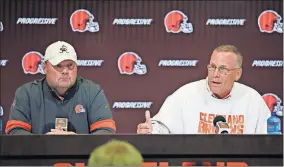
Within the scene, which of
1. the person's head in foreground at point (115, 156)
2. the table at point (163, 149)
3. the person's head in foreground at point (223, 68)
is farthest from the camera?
the person's head in foreground at point (223, 68)

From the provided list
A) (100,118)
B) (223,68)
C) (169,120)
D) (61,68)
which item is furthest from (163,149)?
(223,68)

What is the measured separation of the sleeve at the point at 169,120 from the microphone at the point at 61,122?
1.94 ft

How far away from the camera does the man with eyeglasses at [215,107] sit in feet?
13.7

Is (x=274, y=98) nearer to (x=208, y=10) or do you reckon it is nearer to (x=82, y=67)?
(x=208, y=10)

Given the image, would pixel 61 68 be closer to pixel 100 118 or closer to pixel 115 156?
pixel 100 118

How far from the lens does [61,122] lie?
3.86 meters

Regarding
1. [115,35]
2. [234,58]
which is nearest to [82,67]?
[115,35]

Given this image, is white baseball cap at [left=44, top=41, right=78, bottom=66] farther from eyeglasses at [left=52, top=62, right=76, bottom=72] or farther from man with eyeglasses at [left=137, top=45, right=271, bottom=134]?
man with eyeglasses at [left=137, top=45, right=271, bottom=134]

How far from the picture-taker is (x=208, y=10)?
7.06 meters

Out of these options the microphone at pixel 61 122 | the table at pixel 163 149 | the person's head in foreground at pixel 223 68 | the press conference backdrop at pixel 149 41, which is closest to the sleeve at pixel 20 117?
the microphone at pixel 61 122

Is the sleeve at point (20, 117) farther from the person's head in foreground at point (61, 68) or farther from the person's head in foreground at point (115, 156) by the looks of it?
the person's head in foreground at point (115, 156)

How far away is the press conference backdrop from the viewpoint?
277 inches

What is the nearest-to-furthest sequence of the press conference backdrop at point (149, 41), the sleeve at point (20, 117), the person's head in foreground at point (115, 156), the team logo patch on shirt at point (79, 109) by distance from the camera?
the person's head in foreground at point (115, 156)
the sleeve at point (20, 117)
the team logo patch on shirt at point (79, 109)
the press conference backdrop at point (149, 41)

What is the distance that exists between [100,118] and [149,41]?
10.7 feet
